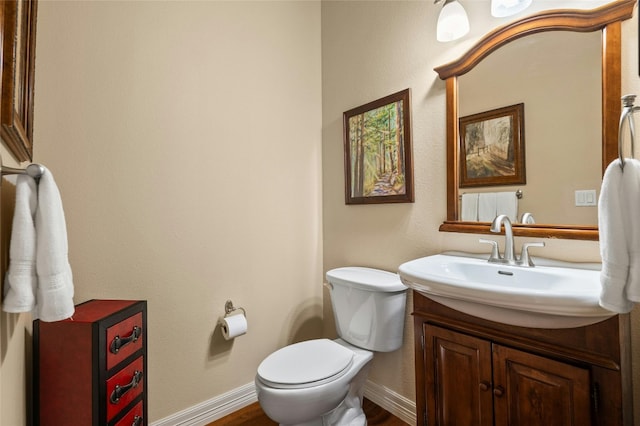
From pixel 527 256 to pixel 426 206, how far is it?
51cm

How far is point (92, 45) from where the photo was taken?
1328 millimetres

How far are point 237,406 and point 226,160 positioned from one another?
1408mm

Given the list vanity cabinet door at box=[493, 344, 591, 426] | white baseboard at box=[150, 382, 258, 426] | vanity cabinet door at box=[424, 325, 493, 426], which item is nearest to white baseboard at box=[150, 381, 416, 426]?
white baseboard at box=[150, 382, 258, 426]

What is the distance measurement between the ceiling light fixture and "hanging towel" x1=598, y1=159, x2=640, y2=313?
92 centimetres

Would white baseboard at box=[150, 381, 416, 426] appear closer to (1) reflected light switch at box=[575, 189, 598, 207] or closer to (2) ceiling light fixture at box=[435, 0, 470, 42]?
(1) reflected light switch at box=[575, 189, 598, 207]

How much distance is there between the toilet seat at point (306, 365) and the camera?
1270 mm

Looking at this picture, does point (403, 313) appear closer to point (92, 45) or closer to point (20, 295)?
point (20, 295)

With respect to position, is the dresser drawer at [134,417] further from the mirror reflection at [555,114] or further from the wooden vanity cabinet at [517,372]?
the mirror reflection at [555,114]

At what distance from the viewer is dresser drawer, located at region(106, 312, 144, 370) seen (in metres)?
1.07

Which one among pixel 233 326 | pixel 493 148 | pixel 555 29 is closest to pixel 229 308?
pixel 233 326

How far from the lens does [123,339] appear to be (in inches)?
44.7

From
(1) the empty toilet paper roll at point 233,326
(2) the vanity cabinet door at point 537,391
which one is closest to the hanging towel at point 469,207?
(2) the vanity cabinet door at point 537,391

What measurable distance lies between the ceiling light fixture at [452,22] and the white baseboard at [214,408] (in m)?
2.13

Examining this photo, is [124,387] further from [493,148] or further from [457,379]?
[493,148]
